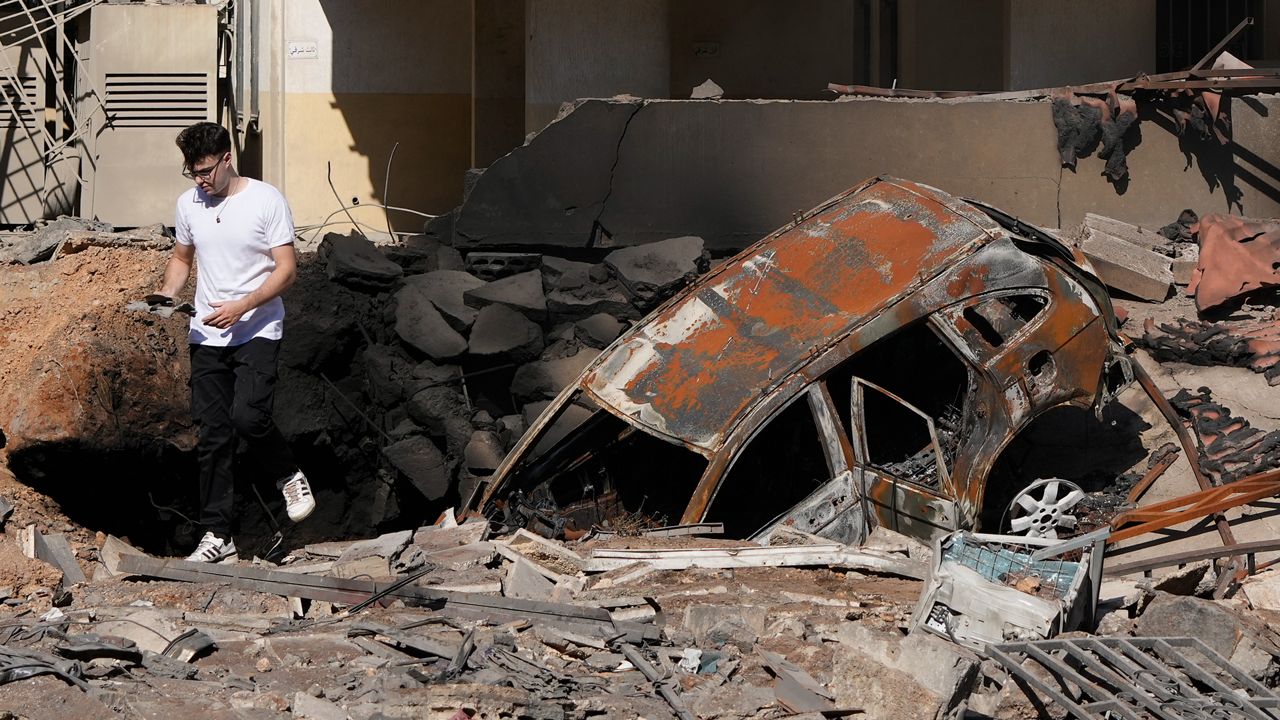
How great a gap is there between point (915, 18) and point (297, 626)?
9.19 m

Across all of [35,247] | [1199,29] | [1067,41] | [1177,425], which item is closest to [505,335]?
[35,247]

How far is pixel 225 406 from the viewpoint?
18.3 feet

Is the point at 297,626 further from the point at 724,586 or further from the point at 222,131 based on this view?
the point at 222,131

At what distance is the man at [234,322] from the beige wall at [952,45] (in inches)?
303

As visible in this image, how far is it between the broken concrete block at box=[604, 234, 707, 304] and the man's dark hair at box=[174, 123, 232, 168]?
3.51 meters

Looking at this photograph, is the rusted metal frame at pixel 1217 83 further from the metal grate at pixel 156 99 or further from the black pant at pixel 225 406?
the metal grate at pixel 156 99

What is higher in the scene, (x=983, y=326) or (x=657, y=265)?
(x=983, y=326)

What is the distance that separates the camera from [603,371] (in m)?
6.15

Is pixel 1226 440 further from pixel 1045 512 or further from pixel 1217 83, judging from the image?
pixel 1217 83

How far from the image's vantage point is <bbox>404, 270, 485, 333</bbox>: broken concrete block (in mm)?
8250

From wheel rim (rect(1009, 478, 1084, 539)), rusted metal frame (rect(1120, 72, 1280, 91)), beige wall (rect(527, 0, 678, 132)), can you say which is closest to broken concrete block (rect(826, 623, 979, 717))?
wheel rim (rect(1009, 478, 1084, 539))

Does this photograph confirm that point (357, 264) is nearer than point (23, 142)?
Yes

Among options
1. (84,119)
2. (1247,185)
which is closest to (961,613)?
(1247,185)

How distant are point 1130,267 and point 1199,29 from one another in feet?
14.3
